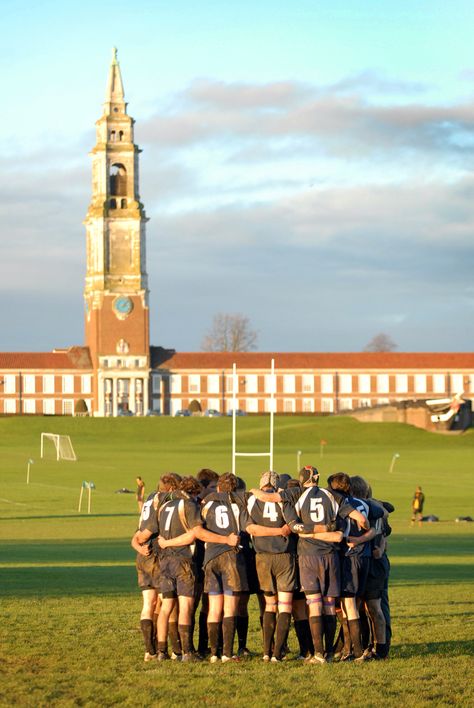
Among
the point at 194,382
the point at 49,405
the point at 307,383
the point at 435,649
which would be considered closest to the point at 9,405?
the point at 49,405

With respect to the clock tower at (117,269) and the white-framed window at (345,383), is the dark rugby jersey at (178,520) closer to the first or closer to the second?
the clock tower at (117,269)

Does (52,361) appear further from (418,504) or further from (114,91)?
(418,504)

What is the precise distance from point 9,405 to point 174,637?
133265 millimetres

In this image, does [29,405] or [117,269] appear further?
[29,405]

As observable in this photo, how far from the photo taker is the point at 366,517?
13.3m

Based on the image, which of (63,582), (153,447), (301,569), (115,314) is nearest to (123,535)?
(63,582)

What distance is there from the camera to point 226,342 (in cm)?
17438

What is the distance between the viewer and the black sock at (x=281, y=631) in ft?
42.7

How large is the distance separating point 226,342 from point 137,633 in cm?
15960

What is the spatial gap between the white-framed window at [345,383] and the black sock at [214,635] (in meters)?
133

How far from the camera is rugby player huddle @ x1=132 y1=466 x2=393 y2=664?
13047 mm

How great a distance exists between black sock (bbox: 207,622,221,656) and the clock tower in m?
125

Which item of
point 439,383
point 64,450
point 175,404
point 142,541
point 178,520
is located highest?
point 439,383

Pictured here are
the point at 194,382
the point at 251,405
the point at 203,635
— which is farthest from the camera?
the point at 251,405
